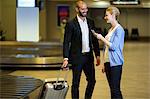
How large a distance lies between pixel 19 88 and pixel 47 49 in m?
10.8

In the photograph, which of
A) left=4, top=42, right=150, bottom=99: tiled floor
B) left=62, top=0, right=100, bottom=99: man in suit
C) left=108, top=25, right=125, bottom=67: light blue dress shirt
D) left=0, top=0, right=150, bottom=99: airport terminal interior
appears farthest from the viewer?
left=4, top=42, right=150, bottom=99: tiled floor

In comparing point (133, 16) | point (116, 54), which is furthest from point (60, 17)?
point (116, 54)

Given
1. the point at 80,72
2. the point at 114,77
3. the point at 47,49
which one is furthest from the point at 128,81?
the point at 47,49

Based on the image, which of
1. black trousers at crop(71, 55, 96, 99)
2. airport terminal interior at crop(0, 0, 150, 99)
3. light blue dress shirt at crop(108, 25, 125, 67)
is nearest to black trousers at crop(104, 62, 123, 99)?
light blue dress shirt at crop(108, 25, 125, 67)

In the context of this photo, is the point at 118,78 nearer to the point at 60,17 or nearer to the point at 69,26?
the point at 69,26

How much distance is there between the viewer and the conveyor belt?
5663 millimetres

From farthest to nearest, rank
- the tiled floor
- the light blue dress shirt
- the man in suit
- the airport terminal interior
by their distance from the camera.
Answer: the tiled floor < the airport terminal interior < the man in suit < the light blue dress shirt

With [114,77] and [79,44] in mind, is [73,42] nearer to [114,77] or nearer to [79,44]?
[79,44]

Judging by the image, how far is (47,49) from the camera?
55.9 ft

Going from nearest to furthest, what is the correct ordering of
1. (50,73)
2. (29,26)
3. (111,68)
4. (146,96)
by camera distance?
(111,68) < (146,96) < (50,73) < (29,26)

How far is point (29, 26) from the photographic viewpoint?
20625 millimetres

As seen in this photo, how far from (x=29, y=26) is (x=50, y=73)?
8955 millimetres

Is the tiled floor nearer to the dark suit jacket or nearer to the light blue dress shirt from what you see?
the dark suit jacket

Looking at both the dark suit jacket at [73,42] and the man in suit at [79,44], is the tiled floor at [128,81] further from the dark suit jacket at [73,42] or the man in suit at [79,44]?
the dark suit jacket at [73,42]
